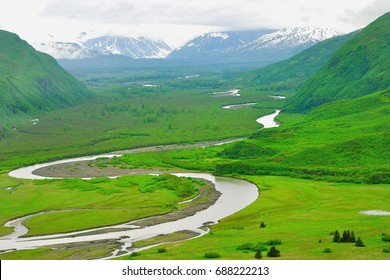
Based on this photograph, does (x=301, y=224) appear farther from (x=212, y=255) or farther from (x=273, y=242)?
(x=212, y=255)

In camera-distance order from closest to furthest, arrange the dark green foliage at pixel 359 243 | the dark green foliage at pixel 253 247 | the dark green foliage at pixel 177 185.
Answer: the dark green foliage at pixel 359 243
the dark green foliage at pixel 253 247
the dark green foliage at pixel 177 185

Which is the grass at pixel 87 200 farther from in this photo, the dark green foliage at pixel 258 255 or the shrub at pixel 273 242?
the dark green foliage at pixel 258 255

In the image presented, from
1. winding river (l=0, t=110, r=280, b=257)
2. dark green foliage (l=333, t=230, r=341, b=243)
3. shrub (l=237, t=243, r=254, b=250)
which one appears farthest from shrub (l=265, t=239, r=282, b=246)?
winding river (l=0, t=110, r=280, b=257)

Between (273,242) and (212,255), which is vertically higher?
(212,255)

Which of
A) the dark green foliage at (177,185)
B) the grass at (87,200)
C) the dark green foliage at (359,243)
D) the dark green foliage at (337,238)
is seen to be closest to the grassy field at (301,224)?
the dark green foliage at (359,243)

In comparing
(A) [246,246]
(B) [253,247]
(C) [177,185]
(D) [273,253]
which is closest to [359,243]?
(D) [273,253]

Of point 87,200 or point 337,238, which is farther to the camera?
point 87,200

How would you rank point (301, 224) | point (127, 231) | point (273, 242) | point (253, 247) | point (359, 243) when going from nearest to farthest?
point (359, 243), point (253, 247), point (273, 242), point (301, 224), point (127, 231)

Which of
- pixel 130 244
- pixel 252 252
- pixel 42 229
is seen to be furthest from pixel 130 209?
pixel 252 252

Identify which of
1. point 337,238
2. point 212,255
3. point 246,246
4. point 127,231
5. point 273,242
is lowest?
point 127,231

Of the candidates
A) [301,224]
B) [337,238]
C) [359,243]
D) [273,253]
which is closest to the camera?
[273,253]
